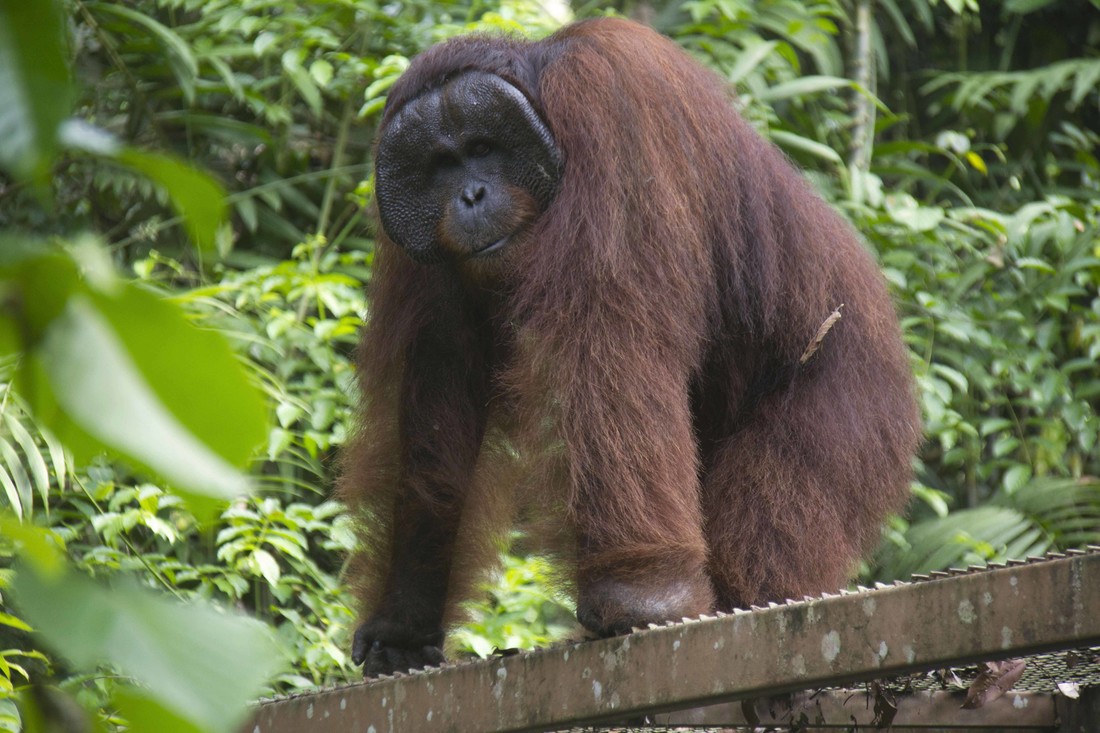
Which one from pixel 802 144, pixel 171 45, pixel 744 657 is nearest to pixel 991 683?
pixel 744 657

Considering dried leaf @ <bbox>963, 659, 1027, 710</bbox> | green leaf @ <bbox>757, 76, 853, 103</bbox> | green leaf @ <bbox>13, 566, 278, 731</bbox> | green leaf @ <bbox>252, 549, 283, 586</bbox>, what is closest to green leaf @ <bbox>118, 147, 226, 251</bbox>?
green leaf @ <bbox>13, 566, 278, 731</bbox>

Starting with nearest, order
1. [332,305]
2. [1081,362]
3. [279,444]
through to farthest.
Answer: [279,444], [332,305], [1081,362]

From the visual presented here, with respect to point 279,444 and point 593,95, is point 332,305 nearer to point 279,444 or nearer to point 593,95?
point 279,444

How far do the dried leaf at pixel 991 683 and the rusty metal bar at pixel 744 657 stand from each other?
0.34 m

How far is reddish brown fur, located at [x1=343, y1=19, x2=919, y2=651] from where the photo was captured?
2404mm

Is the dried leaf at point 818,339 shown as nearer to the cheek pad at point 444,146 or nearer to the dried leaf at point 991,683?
the cheek pad at point 444,146

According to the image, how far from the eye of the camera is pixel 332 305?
13.1 feet

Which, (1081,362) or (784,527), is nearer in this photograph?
(784,527)

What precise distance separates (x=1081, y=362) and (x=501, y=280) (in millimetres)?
2827

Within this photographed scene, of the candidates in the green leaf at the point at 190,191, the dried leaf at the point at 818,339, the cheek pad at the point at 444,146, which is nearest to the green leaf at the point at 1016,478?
the dried leaf at the point at 818,339

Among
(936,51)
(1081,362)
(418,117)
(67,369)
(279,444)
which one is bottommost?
(1081,362)

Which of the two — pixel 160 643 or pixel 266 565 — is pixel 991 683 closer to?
pixel 160 643

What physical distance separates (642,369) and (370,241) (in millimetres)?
2821

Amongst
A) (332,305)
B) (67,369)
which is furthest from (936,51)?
(67,369)
